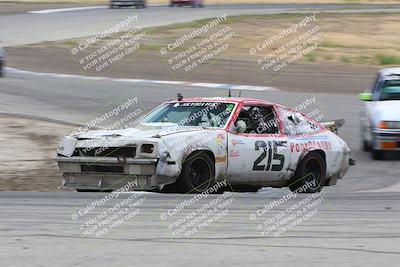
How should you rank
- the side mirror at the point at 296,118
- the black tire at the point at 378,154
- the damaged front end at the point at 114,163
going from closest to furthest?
1. the damaged front end at the point at 114,163
2. the side mirror at the point at 296,118
3. the black tire at the point at 378,154

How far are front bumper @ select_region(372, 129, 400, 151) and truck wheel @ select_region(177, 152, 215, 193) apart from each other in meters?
5.29

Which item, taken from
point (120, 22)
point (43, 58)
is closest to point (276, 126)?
point (43, 58)

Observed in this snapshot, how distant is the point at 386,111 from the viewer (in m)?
15.0

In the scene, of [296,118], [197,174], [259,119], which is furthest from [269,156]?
[197,174]

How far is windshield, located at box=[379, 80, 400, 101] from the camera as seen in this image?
51.5ft

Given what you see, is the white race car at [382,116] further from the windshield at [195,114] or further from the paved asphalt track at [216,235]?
the windshield at [195,114]

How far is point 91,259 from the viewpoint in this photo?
650 centimetres

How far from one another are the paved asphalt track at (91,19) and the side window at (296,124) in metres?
26.2

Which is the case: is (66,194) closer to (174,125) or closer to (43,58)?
(174,125)

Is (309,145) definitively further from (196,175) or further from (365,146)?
(365,146)

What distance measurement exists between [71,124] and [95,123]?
92 cm

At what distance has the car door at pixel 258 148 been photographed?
1060cm

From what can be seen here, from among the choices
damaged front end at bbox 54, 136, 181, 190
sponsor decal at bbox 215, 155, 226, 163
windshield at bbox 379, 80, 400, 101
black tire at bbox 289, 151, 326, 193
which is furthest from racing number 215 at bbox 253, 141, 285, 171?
windshield at bbox 379, 80, 400, 101

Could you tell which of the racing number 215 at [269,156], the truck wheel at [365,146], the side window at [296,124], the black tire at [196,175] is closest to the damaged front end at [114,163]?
the black tire at [196,175]
